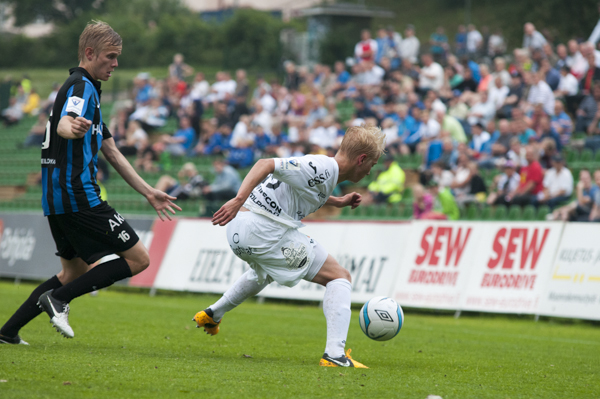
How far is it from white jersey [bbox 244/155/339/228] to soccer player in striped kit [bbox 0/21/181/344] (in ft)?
2.66

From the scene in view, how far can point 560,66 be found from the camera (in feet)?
56.4

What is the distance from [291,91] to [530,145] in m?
10.7

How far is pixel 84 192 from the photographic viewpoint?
586cm

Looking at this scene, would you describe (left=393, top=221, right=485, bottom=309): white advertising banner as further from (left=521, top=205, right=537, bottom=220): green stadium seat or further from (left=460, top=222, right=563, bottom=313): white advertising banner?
(left=521, top=205, right=537, bottom=220): green stadium seat

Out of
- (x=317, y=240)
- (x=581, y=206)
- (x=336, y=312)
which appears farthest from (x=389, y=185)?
(x=336, y=312)

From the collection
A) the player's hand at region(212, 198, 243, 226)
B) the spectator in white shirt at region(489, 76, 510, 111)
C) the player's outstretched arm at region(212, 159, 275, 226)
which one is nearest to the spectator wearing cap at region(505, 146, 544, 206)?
the spectator in white shirt at region(489, 76, 510, 111)

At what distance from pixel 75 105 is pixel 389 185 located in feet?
36.3

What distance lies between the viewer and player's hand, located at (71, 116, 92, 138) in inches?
215

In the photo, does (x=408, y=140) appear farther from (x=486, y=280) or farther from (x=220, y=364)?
(x=220, y=364)

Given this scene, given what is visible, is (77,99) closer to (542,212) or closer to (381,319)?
(381,319)

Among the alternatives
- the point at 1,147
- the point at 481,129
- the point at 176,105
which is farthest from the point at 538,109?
the point at 1,147

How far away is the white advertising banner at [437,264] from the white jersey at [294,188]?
6658 mm

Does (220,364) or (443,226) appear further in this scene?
(443,226)

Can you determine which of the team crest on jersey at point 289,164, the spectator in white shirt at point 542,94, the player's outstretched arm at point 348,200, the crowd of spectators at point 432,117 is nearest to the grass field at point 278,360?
the player's outstretched arm at point 348,200
